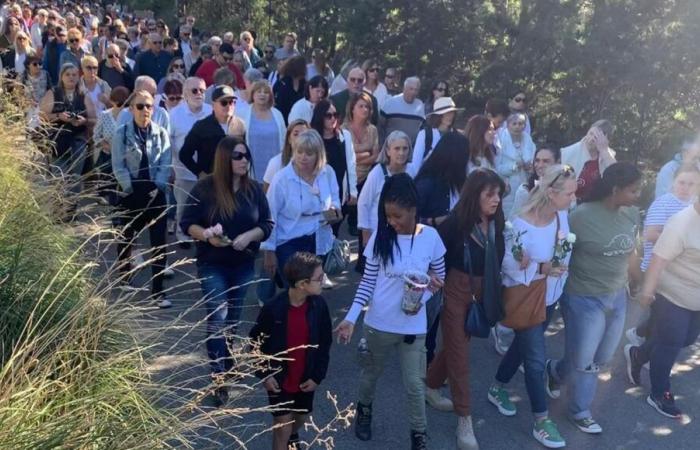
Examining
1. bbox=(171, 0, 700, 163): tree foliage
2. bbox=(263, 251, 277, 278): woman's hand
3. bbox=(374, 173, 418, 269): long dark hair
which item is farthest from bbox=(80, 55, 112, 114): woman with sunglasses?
bbox=(171, 0, 700, 163): tree foliage

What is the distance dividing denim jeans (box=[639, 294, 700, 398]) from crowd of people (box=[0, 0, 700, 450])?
0.01 meters

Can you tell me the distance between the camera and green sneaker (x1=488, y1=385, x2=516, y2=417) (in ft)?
17.8

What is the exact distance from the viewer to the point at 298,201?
220 inches

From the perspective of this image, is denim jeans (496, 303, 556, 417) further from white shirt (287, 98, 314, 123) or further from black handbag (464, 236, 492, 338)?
white shirt (287, 98, 314, 123)

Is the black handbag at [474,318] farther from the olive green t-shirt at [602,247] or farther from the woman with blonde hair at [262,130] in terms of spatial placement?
the woman with blonde hair at [262,130]

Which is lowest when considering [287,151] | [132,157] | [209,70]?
[132,157]

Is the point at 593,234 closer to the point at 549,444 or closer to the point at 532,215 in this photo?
the point at 532,215

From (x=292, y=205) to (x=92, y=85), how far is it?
4200mm

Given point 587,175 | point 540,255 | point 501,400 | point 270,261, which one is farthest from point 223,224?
point 587,175

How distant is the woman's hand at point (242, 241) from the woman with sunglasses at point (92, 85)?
4130mm

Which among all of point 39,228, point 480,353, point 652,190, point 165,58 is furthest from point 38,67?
point 652,190

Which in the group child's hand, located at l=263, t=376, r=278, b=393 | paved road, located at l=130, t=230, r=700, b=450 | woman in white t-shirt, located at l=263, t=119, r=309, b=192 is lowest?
paved road, located at l=130, t=230, r=700, b=450

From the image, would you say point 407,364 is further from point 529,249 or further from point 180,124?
point 180,124

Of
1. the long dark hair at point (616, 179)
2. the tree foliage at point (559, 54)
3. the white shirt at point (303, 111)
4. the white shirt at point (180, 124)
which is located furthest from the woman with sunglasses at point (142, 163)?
the tree foliage at point (559, 54)
